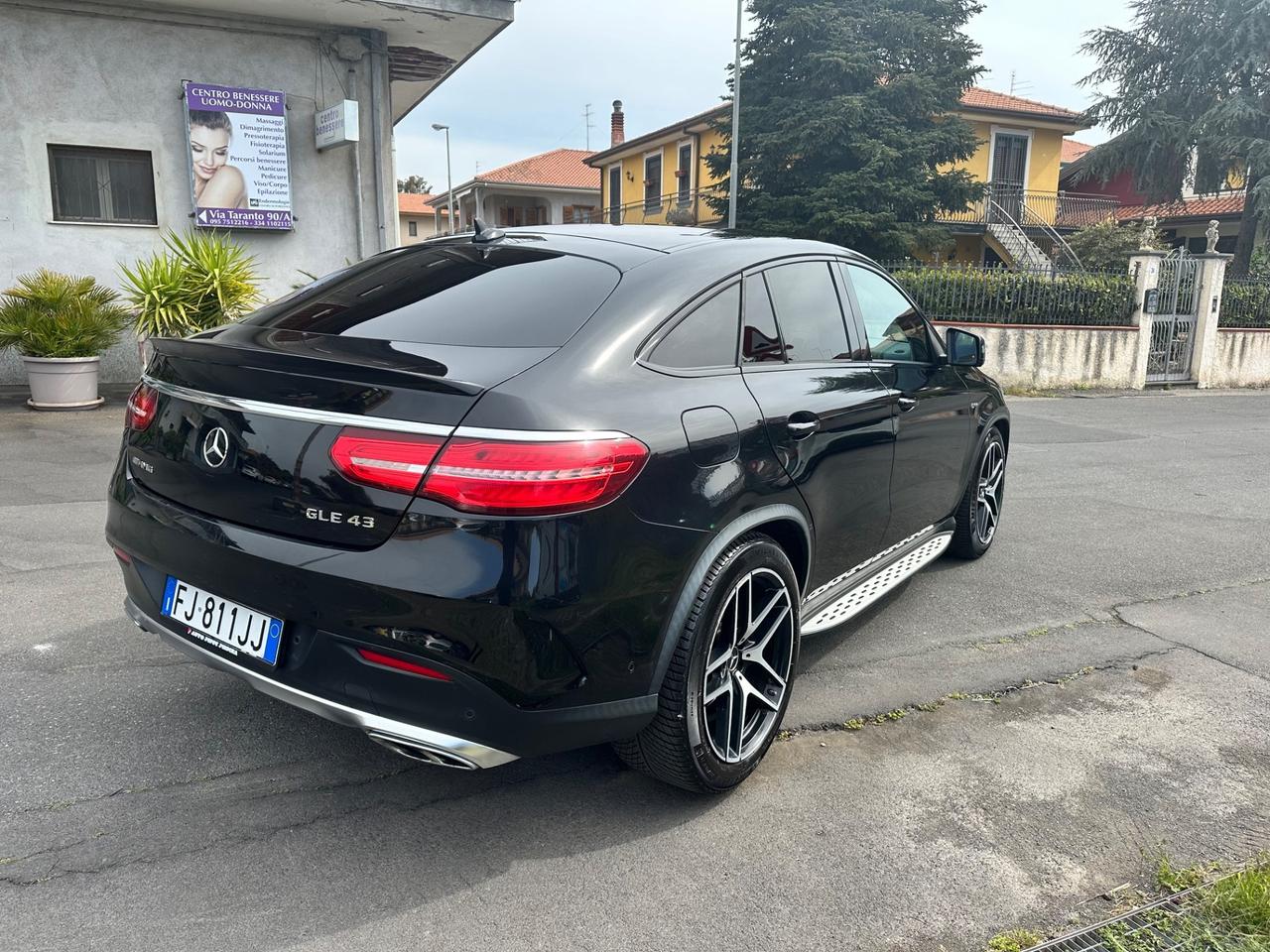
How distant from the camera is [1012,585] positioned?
4.99 meters

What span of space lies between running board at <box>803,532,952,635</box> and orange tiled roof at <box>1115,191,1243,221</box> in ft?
106

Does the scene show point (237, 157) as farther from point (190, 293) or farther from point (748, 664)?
point (748, 664)

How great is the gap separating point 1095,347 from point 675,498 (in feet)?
52.2

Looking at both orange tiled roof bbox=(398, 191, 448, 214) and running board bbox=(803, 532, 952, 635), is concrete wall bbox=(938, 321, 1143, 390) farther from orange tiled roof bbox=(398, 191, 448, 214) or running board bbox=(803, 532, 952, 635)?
A: orange tiled roof bbox=(398, 191, 448, 214)

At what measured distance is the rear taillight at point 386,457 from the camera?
218cm

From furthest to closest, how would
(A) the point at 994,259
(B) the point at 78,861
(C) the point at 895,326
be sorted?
(A) the point at 994,259, (C) the point at 895,326, (B) the point at 78,861

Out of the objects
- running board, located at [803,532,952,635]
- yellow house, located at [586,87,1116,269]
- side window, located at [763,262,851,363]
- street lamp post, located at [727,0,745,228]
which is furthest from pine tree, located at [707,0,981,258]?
side window, located at [763,262,851,363]

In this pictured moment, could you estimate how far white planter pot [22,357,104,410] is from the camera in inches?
357

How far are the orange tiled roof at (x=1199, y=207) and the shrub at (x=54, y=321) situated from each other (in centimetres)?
3234

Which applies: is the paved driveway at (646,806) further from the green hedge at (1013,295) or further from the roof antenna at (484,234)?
the green hedge at (1013,295)

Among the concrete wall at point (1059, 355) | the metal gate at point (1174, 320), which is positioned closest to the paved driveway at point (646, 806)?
the concrete wall at point (1059, 355)

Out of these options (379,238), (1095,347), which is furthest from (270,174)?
(1095,347)

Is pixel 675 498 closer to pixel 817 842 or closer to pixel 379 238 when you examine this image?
pixel 817 842

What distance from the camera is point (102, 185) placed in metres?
10.3
